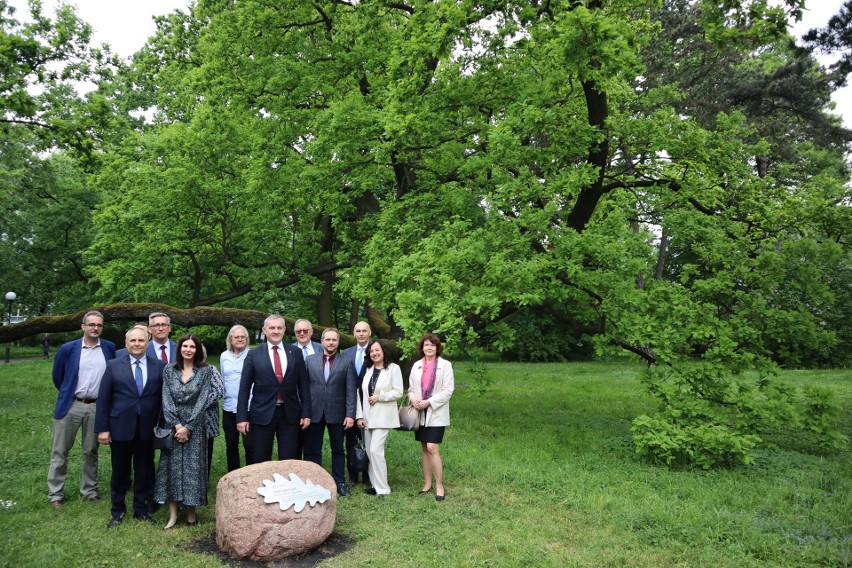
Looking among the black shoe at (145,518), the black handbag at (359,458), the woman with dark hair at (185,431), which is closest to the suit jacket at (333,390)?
the black handbag at (359,458)

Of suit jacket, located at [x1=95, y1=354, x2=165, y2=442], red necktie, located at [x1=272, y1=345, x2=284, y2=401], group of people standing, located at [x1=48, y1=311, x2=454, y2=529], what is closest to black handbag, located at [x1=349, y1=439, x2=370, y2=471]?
group of people standing, located at [x1=48, y1=311, x2=454, y2=529]

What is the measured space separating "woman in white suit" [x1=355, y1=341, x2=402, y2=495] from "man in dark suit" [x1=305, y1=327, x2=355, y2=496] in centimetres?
16

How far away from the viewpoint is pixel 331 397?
680 centimetres

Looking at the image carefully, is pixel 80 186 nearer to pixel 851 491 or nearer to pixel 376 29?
pixel 376 29

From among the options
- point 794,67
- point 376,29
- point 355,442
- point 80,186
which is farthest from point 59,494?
point 80,186

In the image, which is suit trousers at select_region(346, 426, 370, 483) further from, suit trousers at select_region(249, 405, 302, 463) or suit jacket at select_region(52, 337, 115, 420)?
suit jacket at select_region(52, 337, 115, 420)

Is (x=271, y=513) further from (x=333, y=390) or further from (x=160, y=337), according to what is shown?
(x=160, y=337)

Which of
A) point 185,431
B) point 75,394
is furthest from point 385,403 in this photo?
point 75,394

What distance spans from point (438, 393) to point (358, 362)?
114 cm

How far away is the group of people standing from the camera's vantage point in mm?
5887

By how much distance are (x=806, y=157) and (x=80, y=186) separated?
33.3 meters

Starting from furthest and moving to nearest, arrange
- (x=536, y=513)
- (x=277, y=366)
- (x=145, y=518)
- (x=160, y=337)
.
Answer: (x=160, y=337) → (x=277, y=366) → (x=536, y=513) → (x=145, y=518)

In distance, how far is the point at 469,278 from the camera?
9039 mm

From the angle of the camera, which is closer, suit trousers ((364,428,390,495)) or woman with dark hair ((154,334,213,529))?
woman with dark hair ((154,334,213,529))
